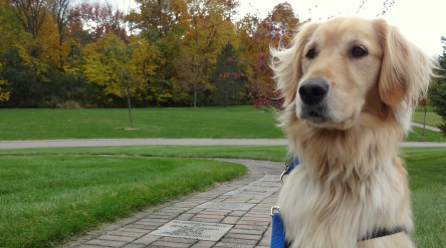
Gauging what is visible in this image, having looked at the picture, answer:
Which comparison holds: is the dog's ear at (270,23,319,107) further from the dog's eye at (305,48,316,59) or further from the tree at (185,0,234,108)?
the tree at (185,0,234,108)

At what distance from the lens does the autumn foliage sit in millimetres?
41344

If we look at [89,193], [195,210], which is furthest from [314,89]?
[89,193]

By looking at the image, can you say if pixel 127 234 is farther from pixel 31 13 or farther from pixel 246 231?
pixel 31 13

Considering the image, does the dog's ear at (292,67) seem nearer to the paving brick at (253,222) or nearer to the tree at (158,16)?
the paving brick at (253,222)

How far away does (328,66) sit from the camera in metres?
2.21

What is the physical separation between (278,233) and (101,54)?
44949 mm

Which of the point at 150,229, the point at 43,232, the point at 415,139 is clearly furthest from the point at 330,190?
the point at 415,139

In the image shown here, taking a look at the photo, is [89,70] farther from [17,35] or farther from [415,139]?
[415,139]

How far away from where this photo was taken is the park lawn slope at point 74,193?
3.88 metres

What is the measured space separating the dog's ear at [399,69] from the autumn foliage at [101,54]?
34851 millimetres

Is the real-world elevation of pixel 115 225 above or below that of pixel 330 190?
below

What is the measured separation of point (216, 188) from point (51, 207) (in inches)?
123

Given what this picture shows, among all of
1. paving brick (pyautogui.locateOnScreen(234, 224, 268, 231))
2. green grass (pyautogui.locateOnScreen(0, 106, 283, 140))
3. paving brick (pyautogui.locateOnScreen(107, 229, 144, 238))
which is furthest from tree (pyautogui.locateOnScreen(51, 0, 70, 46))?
paving brick (pyautogui.locateOnScreen(234, 224, 268, 231))

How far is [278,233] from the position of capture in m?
2.50
